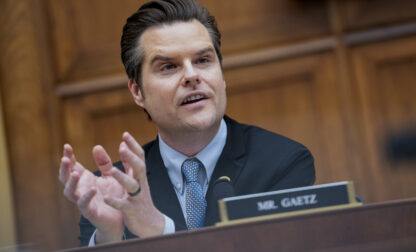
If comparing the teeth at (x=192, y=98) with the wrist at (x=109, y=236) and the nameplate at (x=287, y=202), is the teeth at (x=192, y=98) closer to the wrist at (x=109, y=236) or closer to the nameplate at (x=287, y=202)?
the wrist at (x=109, y=236)

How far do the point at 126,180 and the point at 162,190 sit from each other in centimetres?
34

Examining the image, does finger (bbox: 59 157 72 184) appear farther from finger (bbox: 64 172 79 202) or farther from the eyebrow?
the eyebrow

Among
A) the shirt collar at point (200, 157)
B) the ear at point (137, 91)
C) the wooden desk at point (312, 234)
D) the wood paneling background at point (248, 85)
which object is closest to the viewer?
the wooden desk at point (312, 234)

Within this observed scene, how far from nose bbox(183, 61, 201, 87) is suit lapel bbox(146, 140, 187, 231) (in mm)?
209

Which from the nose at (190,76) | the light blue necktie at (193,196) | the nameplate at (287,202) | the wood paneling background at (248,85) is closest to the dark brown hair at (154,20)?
the nose at (190,76)

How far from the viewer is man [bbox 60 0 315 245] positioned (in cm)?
132

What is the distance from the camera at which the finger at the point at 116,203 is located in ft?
3.46

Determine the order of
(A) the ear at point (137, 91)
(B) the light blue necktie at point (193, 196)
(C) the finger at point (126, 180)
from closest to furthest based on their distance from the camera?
1. (C) the finger at point (126, 180)
2. (B) the light blue necktie at point (193, 196)
3. (A) the ear at point (137, 91)

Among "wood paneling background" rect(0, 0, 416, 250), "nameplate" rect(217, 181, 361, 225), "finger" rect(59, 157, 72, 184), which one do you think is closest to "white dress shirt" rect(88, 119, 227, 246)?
"finger" rect(59, 157, 72, 184)

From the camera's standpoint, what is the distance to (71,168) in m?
1.16

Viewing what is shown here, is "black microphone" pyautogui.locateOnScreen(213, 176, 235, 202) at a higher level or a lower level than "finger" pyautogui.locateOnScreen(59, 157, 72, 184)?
lower

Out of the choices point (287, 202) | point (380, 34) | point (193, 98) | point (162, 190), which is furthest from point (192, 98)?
point (380, 34)

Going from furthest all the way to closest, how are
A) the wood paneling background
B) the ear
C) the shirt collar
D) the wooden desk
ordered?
the wood paneling background → the ear → the shirt collar → the wooden desk

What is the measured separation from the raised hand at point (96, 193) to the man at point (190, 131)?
0.13m
